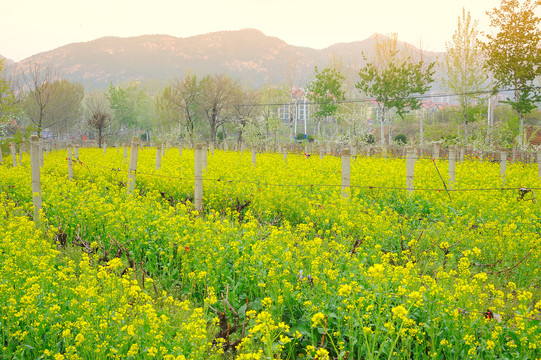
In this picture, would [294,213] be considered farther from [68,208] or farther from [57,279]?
[57,279]

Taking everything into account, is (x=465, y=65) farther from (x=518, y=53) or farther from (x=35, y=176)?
(x=35, y=176)

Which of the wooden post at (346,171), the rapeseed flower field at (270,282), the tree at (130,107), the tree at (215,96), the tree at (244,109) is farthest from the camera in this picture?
the tree at (130,107)

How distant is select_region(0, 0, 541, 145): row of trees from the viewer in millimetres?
24328

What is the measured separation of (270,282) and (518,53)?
2640cm

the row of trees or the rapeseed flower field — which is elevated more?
the row of trees

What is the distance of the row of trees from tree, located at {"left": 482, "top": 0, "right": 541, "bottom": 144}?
0.05 metres

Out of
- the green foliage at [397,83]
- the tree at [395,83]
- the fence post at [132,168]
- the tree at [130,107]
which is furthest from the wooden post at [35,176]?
the tree at [130,107]

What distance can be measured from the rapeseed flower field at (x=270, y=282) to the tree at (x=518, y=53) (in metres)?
18.4

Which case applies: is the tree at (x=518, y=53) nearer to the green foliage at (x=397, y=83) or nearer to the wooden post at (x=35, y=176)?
the green foliage at (x=397, y=83)

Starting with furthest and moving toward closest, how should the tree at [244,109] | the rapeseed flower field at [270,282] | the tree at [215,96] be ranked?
the tree at [244,109]
the tree at [215,96]
the rapeseed flower field at [270,282]

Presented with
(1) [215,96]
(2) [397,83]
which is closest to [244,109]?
(1) [215,96]

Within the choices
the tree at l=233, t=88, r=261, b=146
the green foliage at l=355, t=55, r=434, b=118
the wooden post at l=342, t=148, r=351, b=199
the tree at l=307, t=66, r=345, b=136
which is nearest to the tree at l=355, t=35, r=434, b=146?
the green foliage at l=355, t=55, r=434, b=118

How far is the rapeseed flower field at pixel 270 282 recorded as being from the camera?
10.7 ft

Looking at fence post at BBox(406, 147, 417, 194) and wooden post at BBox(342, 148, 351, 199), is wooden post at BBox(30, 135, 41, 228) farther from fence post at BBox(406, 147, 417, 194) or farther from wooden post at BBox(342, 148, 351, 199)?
fence post at BBox(406, 147, 417, 194)
